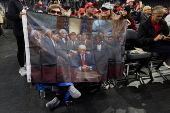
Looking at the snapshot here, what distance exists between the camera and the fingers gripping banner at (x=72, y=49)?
2.51 metres

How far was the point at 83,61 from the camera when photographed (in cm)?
275

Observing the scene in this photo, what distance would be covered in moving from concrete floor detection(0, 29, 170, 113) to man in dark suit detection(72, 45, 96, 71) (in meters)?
0.63

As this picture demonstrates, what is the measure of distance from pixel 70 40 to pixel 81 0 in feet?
34.3

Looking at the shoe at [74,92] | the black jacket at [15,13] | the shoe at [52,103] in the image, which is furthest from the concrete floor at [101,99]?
the black jacket at [15,13]

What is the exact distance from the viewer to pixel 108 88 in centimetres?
339

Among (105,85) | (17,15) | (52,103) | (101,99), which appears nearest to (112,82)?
(105,85)

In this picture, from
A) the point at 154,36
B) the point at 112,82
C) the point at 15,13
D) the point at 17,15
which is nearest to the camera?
the point at 112,82

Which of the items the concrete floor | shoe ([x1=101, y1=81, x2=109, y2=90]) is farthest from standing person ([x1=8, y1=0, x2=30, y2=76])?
shoe ([x1=101, y1=81, x2=109, y2=90])

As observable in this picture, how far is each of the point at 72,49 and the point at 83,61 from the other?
252 millimetres

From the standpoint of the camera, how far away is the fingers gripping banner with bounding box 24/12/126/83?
2508mm

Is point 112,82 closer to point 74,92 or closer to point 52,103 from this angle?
point 74,92

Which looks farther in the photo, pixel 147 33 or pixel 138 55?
pixel 147 33

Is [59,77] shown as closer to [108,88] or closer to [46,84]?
[46,84]

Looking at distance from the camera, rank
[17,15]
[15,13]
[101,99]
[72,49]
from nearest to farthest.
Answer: [72,49], [101,99], [17,15], [15,13]
